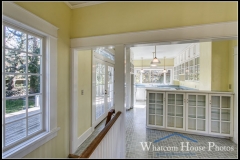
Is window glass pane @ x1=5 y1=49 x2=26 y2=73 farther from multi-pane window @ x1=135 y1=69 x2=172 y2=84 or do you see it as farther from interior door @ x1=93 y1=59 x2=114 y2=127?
multi-pane window @ x1=135 y1=69 x2=172 y2=84

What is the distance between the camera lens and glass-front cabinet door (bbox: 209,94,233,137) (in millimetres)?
2658

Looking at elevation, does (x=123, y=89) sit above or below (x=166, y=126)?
above

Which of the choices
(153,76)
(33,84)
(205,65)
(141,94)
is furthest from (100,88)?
(153,76)

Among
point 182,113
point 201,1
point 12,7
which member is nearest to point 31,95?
point 12,7

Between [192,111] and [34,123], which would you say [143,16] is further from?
[192,111]

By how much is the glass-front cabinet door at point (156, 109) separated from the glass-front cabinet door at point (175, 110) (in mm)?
118

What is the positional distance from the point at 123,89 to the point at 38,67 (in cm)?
122

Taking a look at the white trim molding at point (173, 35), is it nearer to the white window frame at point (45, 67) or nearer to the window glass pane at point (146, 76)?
the white window frame at point (45, 67)

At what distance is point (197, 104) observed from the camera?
2.87 meters

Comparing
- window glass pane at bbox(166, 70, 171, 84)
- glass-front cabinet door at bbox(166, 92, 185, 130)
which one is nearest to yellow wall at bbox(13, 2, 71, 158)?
glass-front cabinet door at bbox(166, 92, 185, 130)

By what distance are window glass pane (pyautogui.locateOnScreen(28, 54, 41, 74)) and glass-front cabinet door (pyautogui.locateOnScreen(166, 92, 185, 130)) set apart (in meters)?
2.70

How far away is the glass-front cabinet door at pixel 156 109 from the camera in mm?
3129

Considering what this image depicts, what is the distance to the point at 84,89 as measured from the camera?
2.70 meters

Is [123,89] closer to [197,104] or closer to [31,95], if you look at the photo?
[31,95]
